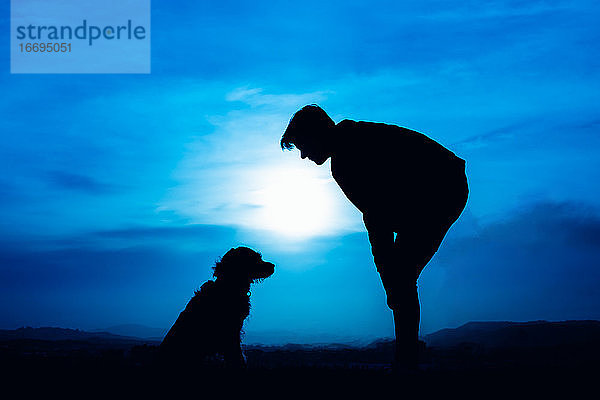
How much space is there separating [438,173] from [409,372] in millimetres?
2116

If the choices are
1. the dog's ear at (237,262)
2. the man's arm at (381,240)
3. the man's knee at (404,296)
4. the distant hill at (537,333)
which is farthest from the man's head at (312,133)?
the distant hill at (537,333)

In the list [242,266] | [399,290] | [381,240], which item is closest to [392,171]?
[381,240]

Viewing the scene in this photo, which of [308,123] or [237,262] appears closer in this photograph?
[308,123]

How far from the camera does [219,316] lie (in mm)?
6754

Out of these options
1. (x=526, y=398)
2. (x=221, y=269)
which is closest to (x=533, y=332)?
(x=221, y=269)

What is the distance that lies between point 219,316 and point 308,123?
100 inches

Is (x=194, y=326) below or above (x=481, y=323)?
above

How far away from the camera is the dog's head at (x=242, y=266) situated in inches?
292

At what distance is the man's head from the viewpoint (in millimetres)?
6270

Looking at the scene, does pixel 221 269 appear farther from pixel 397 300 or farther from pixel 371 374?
pixel 371 374

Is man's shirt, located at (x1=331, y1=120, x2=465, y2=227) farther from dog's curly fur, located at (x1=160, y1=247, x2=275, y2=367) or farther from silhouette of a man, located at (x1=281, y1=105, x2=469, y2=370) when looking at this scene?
dog's curly fur, located at (x1=160, y1=247, x2=275, y2=367)

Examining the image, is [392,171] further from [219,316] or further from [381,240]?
[219,316]

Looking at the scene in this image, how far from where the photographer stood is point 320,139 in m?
6.26

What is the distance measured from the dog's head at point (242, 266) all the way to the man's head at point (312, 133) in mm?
1972
